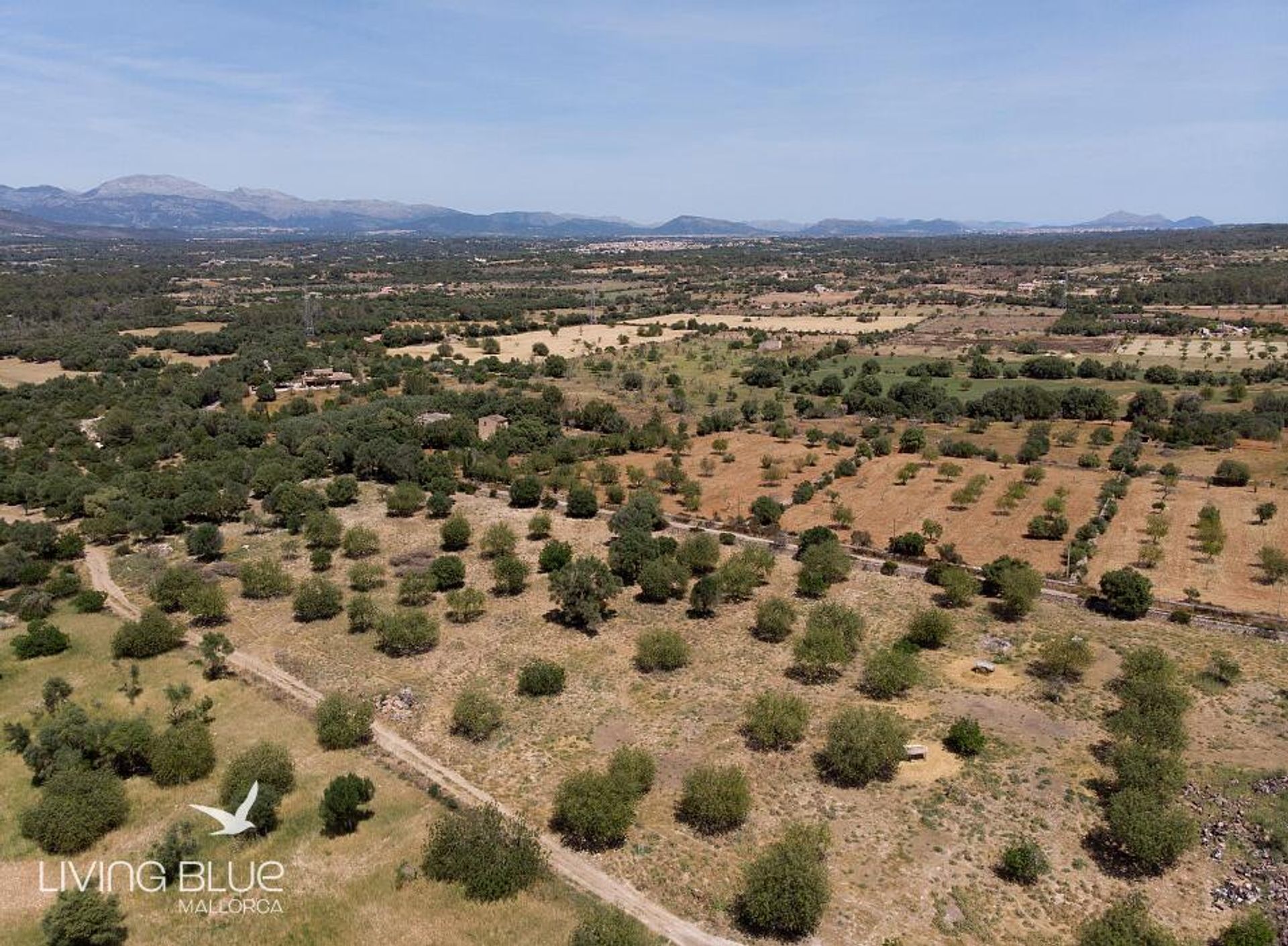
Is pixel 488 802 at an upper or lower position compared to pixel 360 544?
lower

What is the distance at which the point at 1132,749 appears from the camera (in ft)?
93.8

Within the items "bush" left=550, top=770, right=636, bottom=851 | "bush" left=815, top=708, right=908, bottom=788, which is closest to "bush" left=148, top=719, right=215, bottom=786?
"bush" left=550, top=770, right=636, bottom=851

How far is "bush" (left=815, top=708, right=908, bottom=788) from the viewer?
2908 centimetres

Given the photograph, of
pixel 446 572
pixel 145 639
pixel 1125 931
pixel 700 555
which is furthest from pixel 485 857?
pixel 700 555

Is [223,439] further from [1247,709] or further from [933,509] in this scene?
[1247,709]

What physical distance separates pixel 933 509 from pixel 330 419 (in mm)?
59408

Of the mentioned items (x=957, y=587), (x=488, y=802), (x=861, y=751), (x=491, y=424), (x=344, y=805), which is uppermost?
(x=491, y=424)

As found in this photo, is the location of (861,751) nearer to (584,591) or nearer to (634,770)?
(634,770)

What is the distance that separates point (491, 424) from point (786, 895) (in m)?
68.1

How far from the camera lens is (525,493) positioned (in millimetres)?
61344

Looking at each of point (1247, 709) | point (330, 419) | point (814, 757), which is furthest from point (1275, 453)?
point (330, 419)

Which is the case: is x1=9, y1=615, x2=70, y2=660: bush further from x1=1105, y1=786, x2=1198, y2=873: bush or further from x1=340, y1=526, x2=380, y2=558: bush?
x1=1105, y1=786, x2=1198, y2=873: bush

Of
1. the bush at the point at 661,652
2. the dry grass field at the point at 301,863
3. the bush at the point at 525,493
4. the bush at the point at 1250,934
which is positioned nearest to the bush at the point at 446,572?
the dry grass field at the point at 301,863

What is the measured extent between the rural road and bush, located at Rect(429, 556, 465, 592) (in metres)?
10.1
